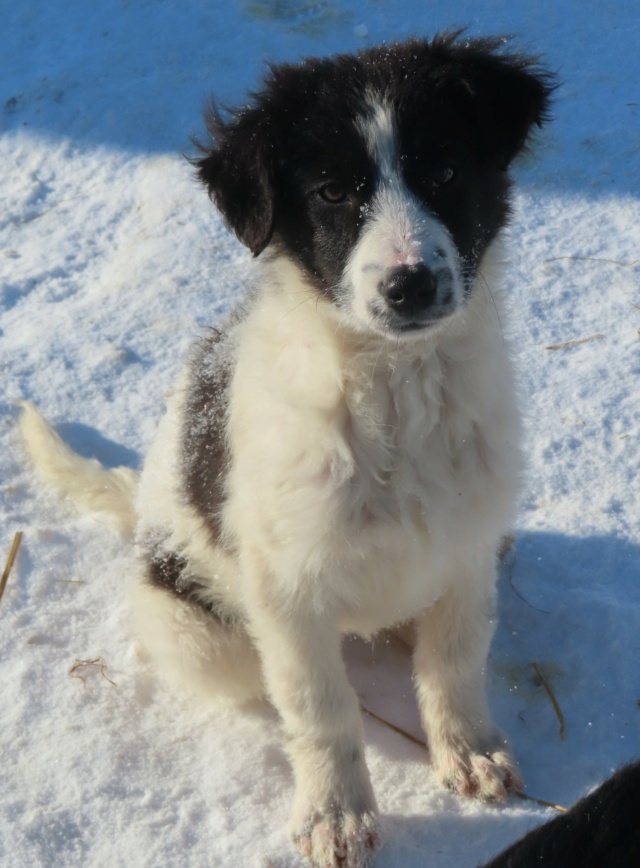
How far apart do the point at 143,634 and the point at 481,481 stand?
4.40 ft

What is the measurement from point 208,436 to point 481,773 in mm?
1351

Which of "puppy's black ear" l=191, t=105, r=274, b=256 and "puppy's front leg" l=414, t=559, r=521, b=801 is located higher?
"puppy's black ear" l=191, t=105, r=274, b=256

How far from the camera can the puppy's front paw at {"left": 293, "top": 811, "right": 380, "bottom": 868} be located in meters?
2.76

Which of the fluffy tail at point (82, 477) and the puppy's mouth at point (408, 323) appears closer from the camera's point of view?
the puppy's mouth at point (408, 323)

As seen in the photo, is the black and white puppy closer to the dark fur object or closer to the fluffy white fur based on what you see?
the fluffy white fur

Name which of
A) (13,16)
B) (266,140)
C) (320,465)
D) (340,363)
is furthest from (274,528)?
(13,16)

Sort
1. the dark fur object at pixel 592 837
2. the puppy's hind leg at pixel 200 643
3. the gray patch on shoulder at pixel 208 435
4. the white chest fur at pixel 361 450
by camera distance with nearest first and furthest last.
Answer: the dark fur object at pixel 592 837
the white chest fur at pixel 361 450
the gray patch on shoulder at pixel 208 435
the puppy's hind leg at pixel 200 643

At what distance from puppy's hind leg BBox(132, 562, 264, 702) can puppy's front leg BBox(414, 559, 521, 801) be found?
1.94 ft

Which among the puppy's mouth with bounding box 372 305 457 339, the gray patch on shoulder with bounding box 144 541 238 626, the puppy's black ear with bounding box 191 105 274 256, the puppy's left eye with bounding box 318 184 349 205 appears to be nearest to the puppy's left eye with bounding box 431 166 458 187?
the puppy's left eye with bounding box 318 184 349 205

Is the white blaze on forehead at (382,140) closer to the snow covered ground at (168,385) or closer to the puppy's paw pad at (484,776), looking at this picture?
the snow covered ground at (168,385)

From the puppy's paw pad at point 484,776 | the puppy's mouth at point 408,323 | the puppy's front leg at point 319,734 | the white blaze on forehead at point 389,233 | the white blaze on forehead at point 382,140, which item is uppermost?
the white blaze on forehead at point 382,140

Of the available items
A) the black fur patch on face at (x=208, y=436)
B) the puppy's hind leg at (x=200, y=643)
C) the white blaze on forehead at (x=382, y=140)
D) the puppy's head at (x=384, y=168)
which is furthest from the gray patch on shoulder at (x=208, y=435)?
the white blaze on forehead at (x=382, y=140)

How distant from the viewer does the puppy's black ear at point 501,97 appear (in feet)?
8.15

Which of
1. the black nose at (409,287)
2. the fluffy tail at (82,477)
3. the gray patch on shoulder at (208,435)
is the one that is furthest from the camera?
the fluffy tail at (82,477)
